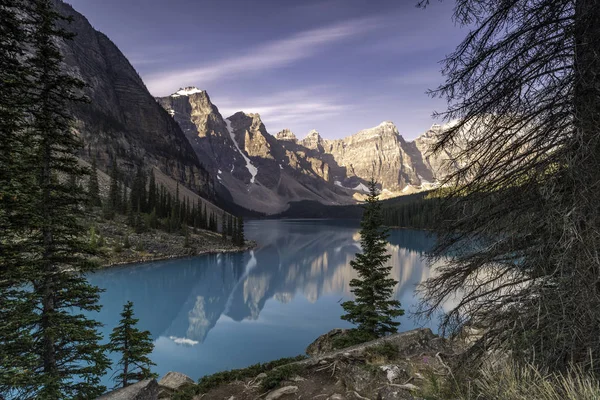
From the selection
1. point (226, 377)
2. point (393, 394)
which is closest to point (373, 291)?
point (226, 377)

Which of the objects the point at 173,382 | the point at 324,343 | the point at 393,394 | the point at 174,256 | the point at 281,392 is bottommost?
the point at 174,256

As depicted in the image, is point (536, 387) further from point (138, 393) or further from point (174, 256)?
point (174, 256)

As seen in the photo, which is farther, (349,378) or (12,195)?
(349,378)

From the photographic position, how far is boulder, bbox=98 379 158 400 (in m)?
6.14

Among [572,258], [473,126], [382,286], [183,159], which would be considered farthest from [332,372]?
[183,159]

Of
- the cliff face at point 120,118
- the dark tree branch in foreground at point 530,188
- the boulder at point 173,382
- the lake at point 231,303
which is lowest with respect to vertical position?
the lake at point 231,303

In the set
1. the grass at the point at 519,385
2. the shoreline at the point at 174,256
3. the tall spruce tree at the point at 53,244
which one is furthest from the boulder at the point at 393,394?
the shoreline at the point at 174,256

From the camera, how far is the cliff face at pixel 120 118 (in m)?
116

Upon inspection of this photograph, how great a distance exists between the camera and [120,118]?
151 meters

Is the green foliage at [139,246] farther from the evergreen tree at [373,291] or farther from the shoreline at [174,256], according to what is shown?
the evergreen tree at [373,291]

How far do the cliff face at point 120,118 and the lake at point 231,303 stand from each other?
280 ft

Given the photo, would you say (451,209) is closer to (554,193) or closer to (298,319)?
(554,193)

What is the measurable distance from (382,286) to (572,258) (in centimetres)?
1124

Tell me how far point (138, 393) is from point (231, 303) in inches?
1188
